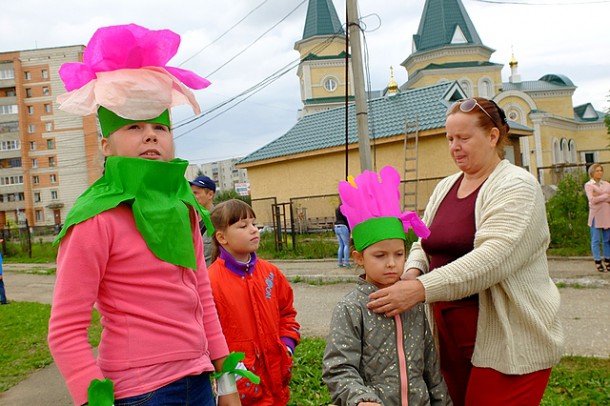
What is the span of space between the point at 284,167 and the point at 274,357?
19.8 m

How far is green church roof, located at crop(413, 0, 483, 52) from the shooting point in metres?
→ 39.2

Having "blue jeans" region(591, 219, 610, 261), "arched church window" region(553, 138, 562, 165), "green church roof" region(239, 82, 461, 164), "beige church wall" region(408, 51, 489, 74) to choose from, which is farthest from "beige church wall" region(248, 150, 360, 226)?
"arched church window" region(553, 138, 562, 165)

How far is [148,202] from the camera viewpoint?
1.78 metres

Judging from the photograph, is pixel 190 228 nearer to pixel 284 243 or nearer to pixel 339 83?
pixel 284 243

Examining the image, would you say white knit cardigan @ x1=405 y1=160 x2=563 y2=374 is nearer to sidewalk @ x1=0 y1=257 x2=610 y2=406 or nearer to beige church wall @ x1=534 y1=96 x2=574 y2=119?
sidewalk @ x1=0 y1=257 x2=610 y2=406

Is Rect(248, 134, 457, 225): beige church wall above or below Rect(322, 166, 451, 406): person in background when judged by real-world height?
above

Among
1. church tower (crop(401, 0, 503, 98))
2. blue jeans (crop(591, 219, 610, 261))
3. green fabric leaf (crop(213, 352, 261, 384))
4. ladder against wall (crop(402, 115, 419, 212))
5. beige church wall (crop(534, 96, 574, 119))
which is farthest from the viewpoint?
beige church wall (crop(534, 96, 574, 119))

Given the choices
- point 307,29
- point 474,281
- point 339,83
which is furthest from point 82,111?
point 307,29

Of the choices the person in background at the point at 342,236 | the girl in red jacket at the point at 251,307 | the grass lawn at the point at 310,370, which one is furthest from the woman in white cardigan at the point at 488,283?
the person in background at the point at 342,236

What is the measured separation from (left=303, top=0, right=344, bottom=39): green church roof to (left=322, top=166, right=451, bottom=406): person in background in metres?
36.8

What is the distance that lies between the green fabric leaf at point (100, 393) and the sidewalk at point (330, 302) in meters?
1.17

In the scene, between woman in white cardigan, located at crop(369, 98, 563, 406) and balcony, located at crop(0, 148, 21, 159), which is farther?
balcony, located at crop(0, 148, 21, 159)

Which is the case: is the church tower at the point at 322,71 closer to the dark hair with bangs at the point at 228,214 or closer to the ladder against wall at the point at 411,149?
the ladder against wall at the point at 411,149

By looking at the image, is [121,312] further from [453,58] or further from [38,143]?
[38,143]
